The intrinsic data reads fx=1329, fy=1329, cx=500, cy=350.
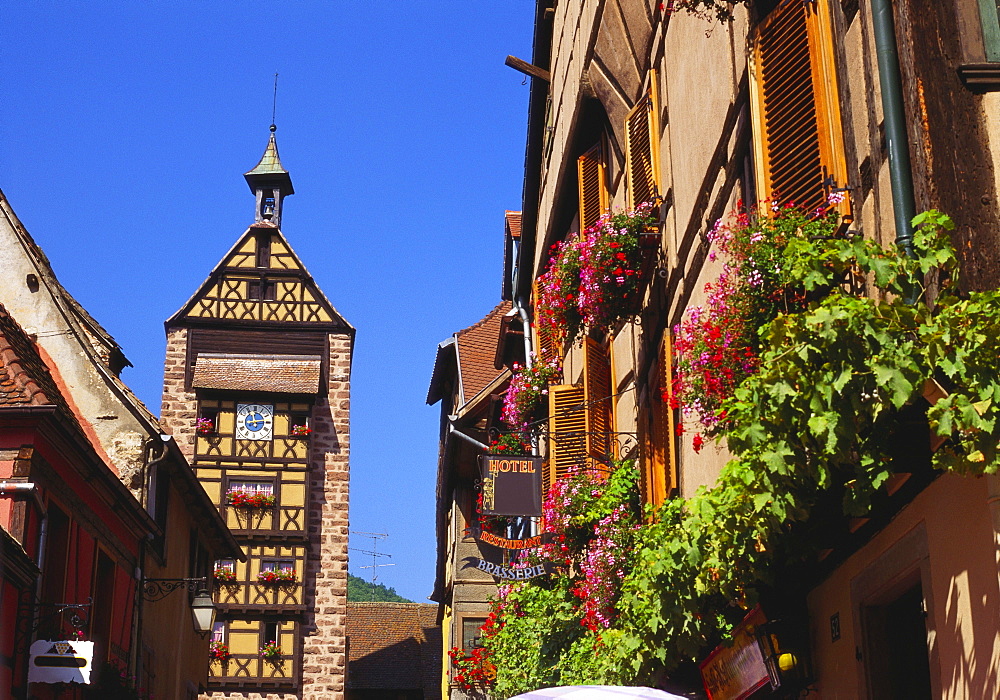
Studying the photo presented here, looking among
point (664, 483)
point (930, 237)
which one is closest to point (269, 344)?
point (664, 483)

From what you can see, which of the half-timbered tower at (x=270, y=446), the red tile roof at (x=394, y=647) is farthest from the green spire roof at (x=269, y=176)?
the red tile roof at (x=394, y=647)

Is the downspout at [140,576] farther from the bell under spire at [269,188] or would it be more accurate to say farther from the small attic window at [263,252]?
the bell under spire at [269,188]

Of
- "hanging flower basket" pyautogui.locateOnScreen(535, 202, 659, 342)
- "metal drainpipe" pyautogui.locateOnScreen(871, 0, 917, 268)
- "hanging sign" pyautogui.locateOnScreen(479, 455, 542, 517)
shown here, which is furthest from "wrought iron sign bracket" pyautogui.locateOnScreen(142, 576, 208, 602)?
"metal drainpipe" pyautogui.locateOnScreen(871, 0, 917, 268)

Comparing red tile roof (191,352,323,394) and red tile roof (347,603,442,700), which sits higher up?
red tile roof (191,352,323,394)

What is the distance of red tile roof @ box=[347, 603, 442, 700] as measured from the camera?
128ft

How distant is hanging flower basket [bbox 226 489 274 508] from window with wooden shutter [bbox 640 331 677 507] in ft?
76.9

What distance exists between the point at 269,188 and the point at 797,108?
34.5 metres

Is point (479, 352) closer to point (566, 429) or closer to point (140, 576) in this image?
point (140, 576)

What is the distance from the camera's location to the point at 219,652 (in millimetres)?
31297

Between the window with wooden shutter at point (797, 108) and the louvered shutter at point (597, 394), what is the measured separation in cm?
596

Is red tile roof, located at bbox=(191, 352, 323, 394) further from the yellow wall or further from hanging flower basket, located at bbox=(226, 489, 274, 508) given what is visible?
the yellow wall

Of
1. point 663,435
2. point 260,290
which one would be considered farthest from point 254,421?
point 663,435

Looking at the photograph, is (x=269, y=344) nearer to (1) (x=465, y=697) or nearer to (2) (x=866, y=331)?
(1) (x=465, y=697)

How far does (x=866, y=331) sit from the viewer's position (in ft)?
12.9
